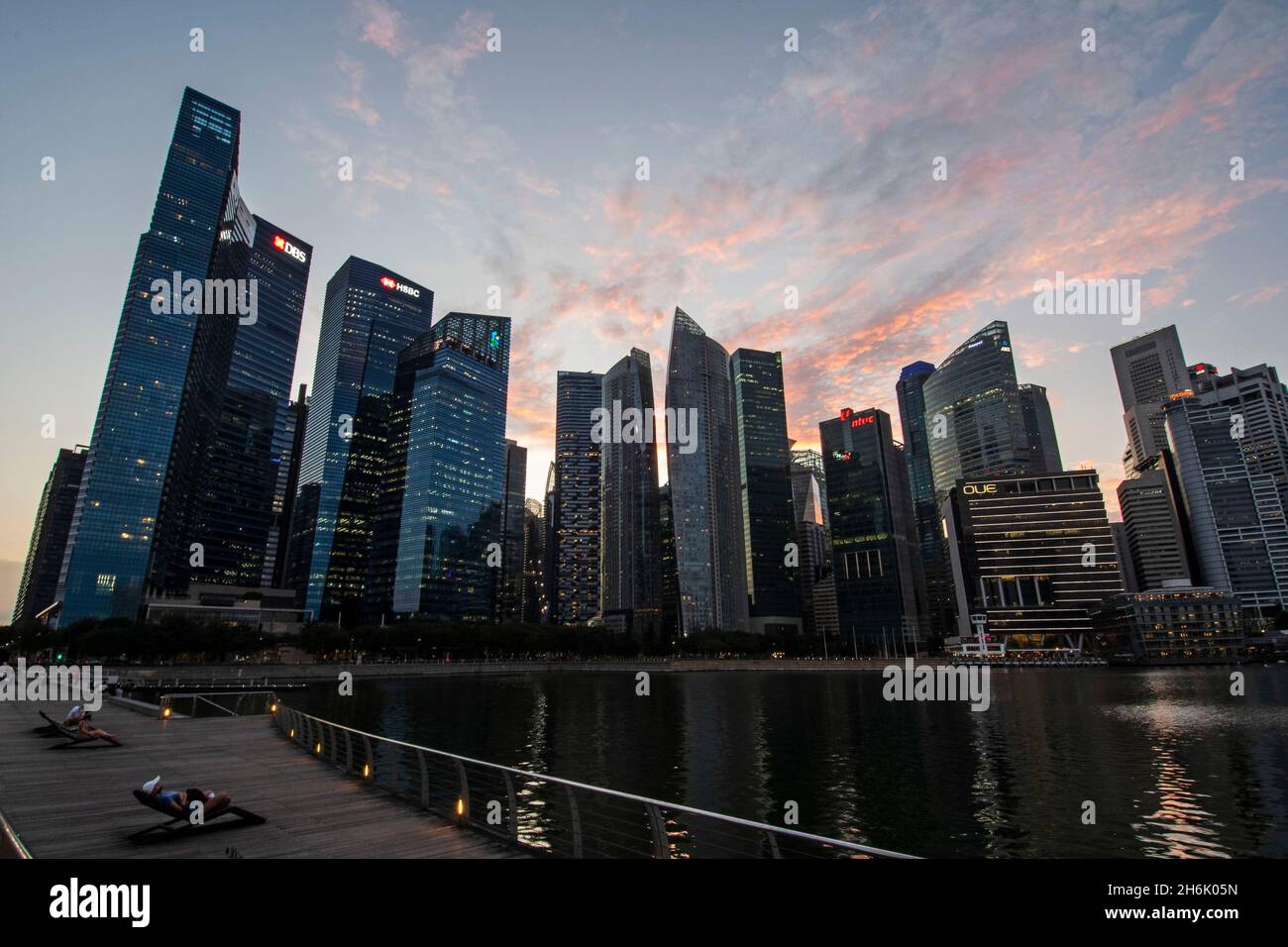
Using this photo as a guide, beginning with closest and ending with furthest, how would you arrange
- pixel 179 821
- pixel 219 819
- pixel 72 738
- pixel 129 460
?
pixel 179 821 → pixel 219 819 → pixel 72 738 → pixel 129 460

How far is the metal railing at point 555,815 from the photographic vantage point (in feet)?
32.0

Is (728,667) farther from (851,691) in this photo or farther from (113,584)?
(113,584)

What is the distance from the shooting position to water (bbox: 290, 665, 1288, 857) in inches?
931

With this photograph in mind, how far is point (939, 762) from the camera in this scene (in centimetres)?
3741

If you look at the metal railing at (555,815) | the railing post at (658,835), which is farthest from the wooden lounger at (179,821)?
the railing post at (658,835)

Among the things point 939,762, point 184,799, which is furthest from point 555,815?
point 939,762

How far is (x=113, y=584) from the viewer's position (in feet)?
598

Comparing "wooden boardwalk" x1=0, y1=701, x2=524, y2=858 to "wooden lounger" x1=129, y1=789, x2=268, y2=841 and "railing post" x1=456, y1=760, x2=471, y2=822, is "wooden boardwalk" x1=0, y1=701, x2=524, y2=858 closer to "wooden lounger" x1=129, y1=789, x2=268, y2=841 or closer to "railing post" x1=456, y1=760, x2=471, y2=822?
"wooden lounger" x1=129, y1=789, x2=268, y2=841

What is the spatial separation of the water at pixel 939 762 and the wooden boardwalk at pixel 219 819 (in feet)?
54.5

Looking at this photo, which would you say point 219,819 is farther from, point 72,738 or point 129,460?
point 129,460

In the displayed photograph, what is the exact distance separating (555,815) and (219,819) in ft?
52.5

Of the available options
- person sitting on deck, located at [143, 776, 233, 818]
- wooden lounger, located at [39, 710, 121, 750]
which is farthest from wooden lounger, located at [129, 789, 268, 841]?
wooden lounger, located at [39, 710, 121, 750]
